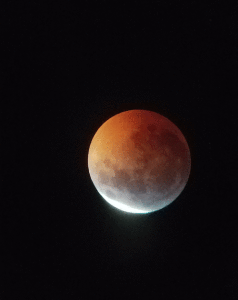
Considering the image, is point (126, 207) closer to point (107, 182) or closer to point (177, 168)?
point (107, 182)

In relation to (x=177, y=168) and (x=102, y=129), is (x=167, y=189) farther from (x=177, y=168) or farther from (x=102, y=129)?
(x=102, y=129)

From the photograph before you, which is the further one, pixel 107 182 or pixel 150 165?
pixel 107 182

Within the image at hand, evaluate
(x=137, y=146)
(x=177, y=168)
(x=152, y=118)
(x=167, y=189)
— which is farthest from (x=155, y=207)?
(x=152, y=118)

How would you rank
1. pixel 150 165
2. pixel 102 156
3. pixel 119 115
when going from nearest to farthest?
1. pixel 150 165
2. pixel 102 156
3. pixel 119 115

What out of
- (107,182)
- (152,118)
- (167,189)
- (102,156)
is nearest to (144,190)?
(167,189)

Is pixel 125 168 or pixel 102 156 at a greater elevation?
pixel 102 156

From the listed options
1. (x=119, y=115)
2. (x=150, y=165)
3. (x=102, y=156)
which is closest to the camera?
(x=150, y=165)

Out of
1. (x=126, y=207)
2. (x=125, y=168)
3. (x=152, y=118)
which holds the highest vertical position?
(x=152, y=118)
